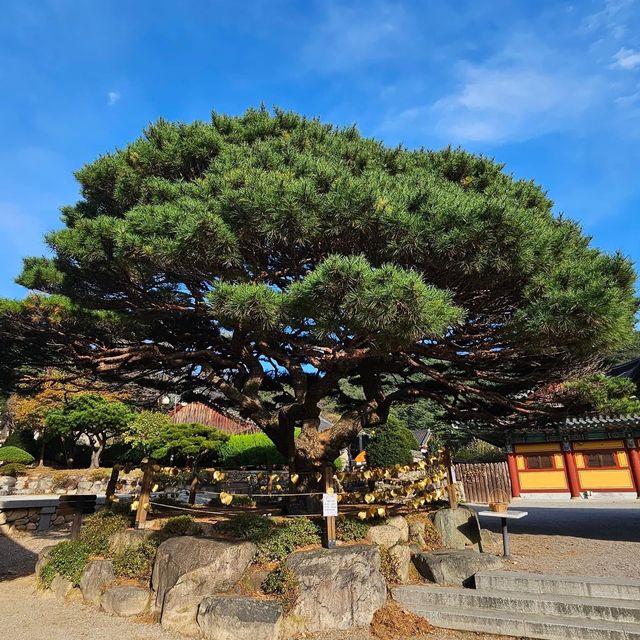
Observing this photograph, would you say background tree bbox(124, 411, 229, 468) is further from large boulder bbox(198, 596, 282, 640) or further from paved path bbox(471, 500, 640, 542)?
large boulder bbox(198, 596, 282, 640)

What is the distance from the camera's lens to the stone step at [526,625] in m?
4.84

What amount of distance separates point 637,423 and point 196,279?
14.9m

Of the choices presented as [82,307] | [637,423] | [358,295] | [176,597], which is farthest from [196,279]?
[637,423]

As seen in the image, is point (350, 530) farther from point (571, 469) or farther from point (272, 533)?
point (571, 469)

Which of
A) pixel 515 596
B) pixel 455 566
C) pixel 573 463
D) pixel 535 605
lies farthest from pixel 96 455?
pixel 573 463

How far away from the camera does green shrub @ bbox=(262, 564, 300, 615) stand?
5543 millimetres

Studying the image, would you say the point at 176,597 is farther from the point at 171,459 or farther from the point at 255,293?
the point at 171,459

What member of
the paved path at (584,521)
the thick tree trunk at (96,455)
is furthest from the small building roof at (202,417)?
the paved path at (584,521)

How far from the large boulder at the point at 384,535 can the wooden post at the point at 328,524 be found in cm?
73

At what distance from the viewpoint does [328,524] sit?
6.32 metres

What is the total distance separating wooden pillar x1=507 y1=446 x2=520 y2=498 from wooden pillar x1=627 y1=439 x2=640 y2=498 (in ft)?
14.1

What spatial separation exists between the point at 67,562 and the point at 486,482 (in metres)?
17.3

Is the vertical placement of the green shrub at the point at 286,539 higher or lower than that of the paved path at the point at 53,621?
higher

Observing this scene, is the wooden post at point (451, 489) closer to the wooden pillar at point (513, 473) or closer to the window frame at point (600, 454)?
the wooden pillar at point (513, 473)
